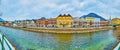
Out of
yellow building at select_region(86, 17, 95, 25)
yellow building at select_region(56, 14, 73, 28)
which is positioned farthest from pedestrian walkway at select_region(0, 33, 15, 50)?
yellow building at select_region(86, 17, 95, 25)

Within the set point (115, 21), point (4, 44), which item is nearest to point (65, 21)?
point (115, 21)

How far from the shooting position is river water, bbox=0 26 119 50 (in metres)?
5.55

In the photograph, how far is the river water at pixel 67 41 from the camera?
219 inches

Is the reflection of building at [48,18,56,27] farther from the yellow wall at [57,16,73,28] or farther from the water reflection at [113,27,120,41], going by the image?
the water reflection at [113,27,120,41]

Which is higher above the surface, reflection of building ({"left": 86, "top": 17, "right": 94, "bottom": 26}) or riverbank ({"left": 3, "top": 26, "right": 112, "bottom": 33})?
reflection of building ({"left": 86, "top": 17, "right": 94, "bottom": 26})

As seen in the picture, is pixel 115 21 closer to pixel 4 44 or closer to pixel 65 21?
pixel 65 21

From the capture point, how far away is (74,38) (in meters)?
5.57

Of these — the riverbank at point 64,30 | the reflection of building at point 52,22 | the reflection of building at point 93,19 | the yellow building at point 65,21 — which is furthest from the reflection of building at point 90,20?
the reflection of building at point 52,22

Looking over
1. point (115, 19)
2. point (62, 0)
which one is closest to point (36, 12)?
point (62, 0)

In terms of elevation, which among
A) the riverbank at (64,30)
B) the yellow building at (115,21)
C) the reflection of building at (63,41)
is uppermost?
the yellow building at (115,21)

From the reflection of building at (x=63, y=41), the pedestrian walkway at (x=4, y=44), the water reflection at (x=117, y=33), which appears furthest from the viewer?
the water reflection at (x=117, y=33)

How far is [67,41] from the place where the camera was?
5.55 m

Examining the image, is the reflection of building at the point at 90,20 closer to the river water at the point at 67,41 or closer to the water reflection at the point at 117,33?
the river water at the point at 67,41

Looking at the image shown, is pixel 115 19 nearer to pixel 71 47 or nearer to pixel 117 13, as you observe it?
pixel 117 13
